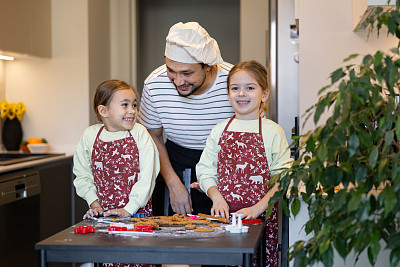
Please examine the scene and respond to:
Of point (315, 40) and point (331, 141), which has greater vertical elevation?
point (315, 40)

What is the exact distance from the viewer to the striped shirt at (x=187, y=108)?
2.58m

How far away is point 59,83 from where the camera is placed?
14.8 feet

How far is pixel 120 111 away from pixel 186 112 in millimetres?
350

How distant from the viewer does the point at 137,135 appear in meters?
2.37

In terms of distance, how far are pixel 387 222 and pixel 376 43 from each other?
1331mm

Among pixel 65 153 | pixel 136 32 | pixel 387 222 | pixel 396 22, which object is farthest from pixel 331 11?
pixel 136 32

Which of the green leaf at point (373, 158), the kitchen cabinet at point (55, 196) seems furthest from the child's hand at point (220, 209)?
the kitchen cabinet at point (55, 196)

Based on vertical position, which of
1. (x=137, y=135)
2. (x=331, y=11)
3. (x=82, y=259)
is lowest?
(x=82, y=259)

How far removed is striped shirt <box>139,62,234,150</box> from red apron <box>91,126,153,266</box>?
0.33 meters

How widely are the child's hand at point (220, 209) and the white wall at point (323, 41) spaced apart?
0.61 metres

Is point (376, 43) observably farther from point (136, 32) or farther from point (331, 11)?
point (136, 32)

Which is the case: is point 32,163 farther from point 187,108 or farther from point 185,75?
point 185,75

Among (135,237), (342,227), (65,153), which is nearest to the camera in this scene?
(342,227)

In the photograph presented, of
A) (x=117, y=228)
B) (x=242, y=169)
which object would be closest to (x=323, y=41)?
(x=242, y=169)
